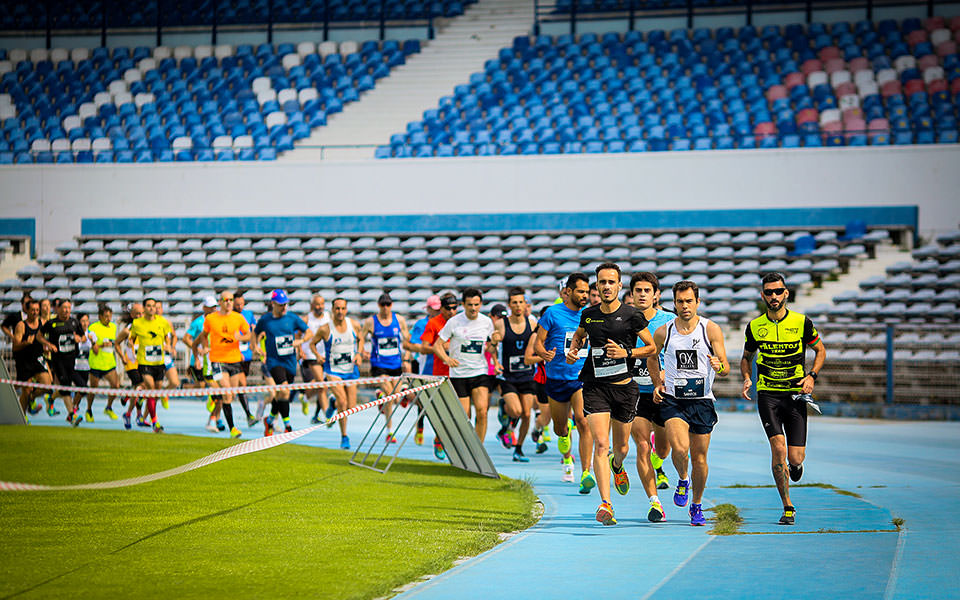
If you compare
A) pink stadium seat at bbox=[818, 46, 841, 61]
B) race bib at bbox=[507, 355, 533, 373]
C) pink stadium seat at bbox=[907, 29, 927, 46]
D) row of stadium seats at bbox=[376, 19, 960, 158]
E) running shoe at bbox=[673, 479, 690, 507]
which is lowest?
running shoe at bbox=[673, 479, 690, 507]

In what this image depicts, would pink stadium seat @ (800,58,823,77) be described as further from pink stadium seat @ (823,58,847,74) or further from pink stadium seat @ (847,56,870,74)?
pink stadium seat @ (847,56,870,74)

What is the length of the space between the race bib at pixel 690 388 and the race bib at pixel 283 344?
7860 millimetres

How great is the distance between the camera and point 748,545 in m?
7.84

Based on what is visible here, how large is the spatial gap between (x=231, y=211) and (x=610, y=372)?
2389 cm

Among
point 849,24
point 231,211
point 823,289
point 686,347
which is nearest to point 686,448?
point 686,347

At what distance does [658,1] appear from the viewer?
35.0 m

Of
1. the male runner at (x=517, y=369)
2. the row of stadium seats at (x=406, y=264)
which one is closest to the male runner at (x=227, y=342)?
the male runner at (x=517, y=369)

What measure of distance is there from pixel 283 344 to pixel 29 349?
551 centimetres

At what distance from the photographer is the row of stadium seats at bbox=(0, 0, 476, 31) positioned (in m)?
37.5

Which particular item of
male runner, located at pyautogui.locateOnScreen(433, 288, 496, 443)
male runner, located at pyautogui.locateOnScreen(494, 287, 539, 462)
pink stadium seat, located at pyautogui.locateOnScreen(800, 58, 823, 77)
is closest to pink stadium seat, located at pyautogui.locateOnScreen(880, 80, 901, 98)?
pink stadium seat, located at pyautogui.locateOnScreen(800, 58, 823, 77)

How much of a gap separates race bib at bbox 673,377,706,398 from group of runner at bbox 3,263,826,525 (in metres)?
0.01

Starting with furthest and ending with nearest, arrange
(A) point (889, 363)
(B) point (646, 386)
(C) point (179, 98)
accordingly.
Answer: (C) point (179, 98), (A) point (889, 363), (B) point (646, 386)

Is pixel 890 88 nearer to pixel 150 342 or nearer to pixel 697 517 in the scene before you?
pixel 150 342

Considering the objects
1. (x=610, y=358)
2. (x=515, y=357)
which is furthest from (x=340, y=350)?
(x=610, y=358)
